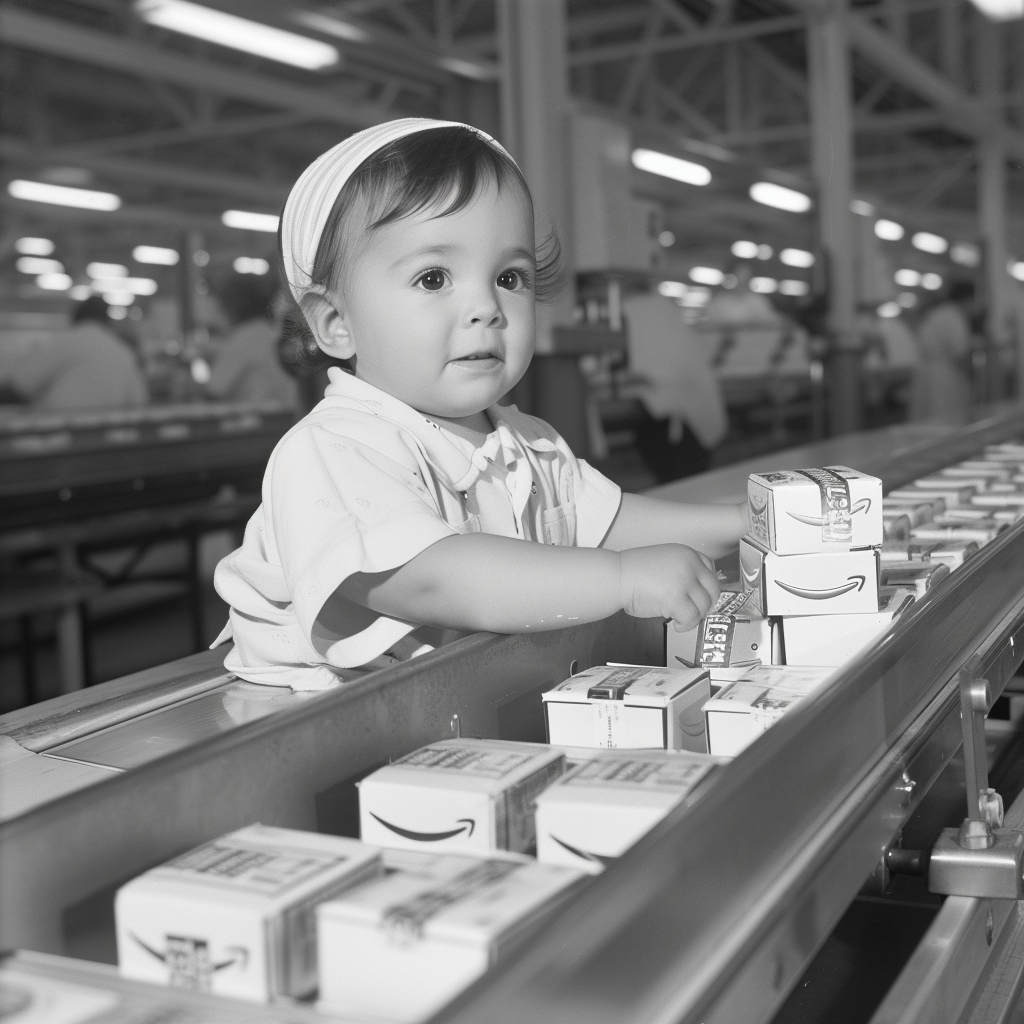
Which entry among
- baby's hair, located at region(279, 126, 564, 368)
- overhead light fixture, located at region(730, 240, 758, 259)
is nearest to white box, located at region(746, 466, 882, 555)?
baby's hair, located at region(279, 126, 564, 368)

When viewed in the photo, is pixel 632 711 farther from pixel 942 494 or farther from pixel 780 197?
pixel 780 197

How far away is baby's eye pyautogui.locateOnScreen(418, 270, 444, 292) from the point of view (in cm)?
116

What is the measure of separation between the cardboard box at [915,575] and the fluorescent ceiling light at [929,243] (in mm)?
7942

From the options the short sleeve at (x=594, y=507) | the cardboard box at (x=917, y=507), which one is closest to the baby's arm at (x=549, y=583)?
the short sleeve at (x=594, y=507)

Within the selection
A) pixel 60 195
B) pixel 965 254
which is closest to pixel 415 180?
pixel 965 254

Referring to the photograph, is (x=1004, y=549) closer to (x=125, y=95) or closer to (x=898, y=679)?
(x=898, y=679)

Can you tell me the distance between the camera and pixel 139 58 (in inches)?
297

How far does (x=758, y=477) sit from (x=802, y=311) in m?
5.73

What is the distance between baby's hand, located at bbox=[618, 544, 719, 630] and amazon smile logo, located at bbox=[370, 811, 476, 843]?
337 millimetres

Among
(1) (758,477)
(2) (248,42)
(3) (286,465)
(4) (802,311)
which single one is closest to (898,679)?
(1) (758,477)

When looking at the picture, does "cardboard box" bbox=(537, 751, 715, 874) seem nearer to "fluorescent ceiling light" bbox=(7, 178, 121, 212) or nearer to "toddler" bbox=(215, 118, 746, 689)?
"toddler" bbox=(215, 118, 746, 689)

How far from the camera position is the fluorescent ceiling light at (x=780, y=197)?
18.8 feet

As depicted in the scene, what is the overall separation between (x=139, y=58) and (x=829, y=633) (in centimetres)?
756

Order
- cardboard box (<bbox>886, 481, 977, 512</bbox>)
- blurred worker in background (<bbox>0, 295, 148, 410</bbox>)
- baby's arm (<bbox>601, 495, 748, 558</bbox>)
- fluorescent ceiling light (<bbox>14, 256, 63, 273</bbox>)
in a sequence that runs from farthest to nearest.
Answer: fluorescent ceiling light (<bbox>14, 256, 63, 273</bbox>)
blurred worker in background (<bbox>0, 295, 148, 410</bbox>)
cardboard box (<bbox>886, 481, 977, 512</bbox>)
baby's arm (<bbox>601, 495, 748, 558</bbox>)
